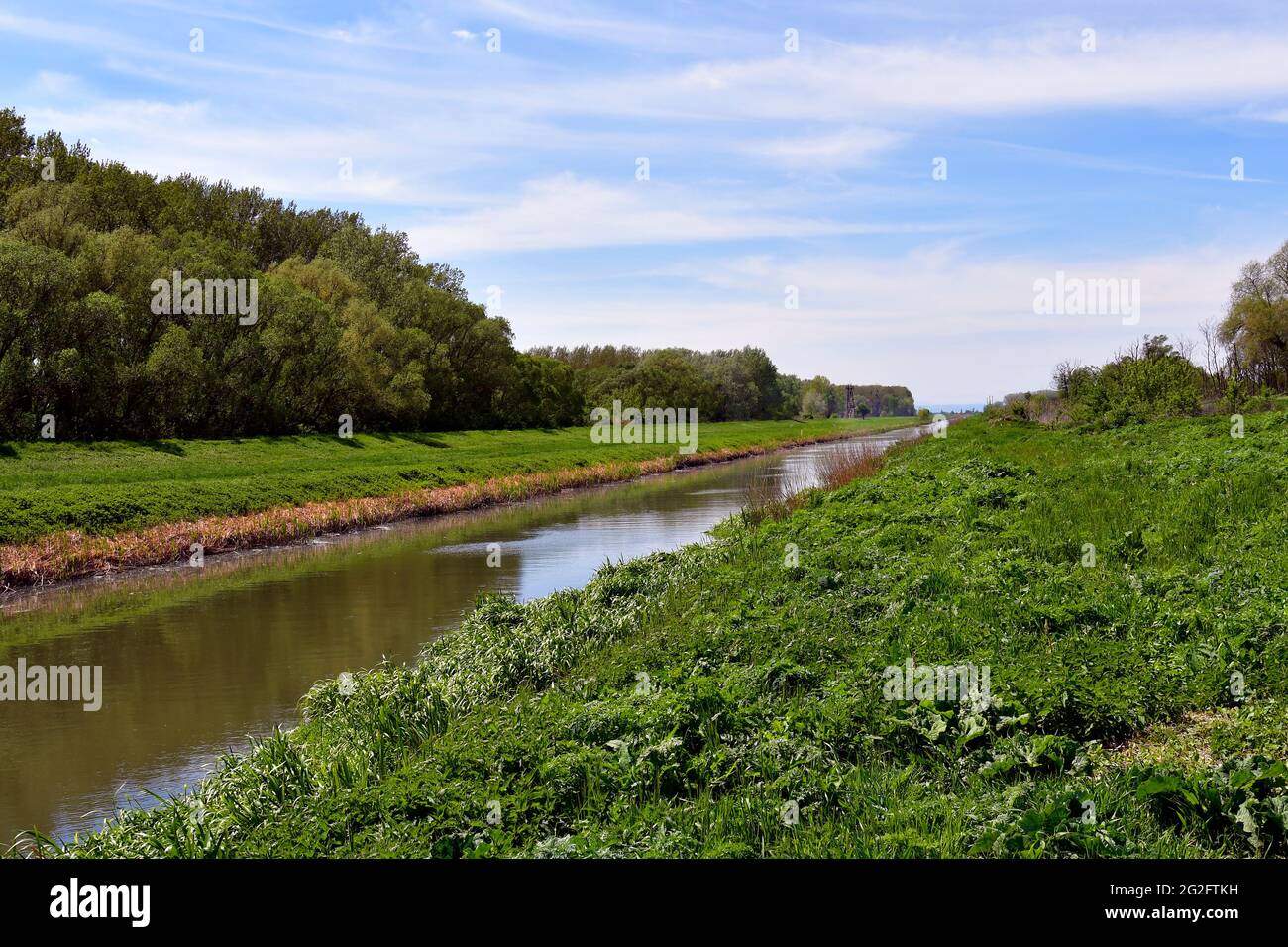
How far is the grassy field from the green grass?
44.8 feet

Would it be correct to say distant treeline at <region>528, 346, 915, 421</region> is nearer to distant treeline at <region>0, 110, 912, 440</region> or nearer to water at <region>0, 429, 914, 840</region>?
distant treeline at <region>0, 110, 912, 440</region>

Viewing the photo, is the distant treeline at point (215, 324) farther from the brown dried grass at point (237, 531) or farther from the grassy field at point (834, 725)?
the grassy field at point (834, 725)

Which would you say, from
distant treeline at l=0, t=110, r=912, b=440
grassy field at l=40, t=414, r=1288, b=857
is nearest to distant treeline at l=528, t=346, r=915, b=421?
distant treeline at l=0, t=110, r=912, b=440

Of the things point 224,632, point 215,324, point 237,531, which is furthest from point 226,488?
point 215,324

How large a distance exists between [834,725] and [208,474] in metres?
31.5

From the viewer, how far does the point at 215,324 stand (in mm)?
52469

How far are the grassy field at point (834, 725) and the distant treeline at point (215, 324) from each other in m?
33.7

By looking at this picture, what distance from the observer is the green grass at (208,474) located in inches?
939

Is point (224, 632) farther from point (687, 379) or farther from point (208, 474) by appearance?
point (687, 379)

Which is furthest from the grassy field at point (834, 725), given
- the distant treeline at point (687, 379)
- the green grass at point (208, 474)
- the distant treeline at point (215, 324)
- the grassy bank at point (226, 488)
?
the distant treeline at point (687, 379)

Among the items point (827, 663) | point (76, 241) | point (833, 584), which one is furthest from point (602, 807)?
point (76, 241)

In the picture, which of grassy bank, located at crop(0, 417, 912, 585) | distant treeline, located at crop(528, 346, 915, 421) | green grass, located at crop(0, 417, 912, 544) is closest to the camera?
grassy bank, located at crop(0, 417, 912, 585)

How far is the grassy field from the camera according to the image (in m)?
5.92
